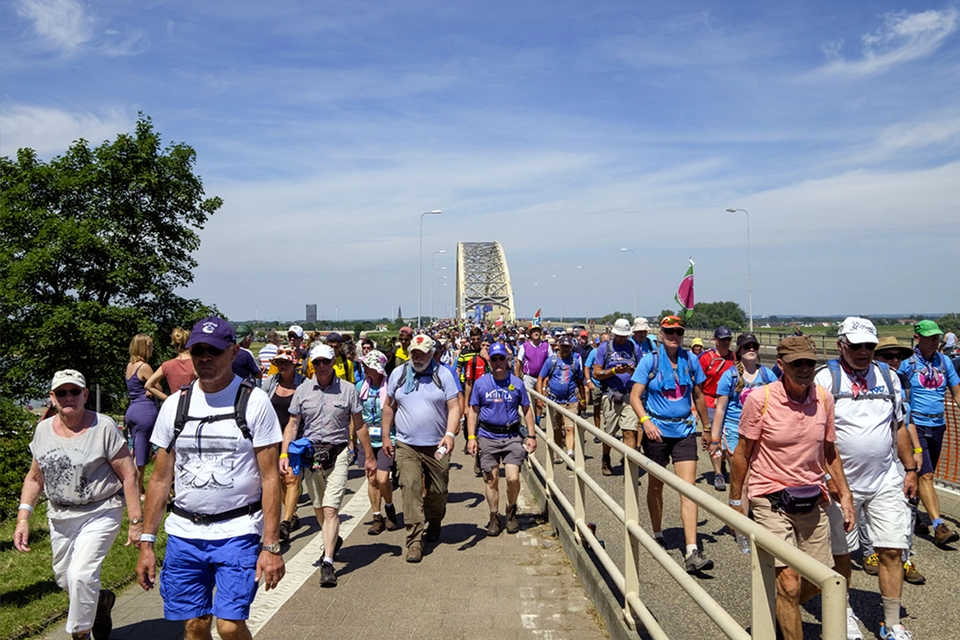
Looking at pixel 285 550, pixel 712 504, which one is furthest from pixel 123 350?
pixel 712 504

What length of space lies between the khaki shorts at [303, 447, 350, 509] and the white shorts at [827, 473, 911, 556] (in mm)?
3664

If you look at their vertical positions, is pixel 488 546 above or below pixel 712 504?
below

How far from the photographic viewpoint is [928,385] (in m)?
6.73

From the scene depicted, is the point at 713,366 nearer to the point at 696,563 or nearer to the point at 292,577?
the point at 696,563

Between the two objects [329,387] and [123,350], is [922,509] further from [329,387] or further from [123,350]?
[123,350]

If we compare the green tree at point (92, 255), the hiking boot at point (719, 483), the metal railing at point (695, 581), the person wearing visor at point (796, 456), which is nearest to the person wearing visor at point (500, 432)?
the metal railing at point (695, 581)

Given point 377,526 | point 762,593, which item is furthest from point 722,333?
point 762,593

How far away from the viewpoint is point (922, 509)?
25.0ft

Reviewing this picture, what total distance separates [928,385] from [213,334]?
5971 millimetres

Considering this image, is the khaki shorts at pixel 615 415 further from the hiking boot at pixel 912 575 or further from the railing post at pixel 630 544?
the railing post at pixel 630 544

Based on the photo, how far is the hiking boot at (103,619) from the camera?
186 inches

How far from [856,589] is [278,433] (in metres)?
4.11

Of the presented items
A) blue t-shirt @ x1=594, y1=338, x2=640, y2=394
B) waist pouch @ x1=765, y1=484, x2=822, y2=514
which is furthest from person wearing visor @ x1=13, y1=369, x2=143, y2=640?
blue t-shirt @ x1=594, y1=338, x2=640, y2=394

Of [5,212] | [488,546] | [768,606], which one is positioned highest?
[5,212]
